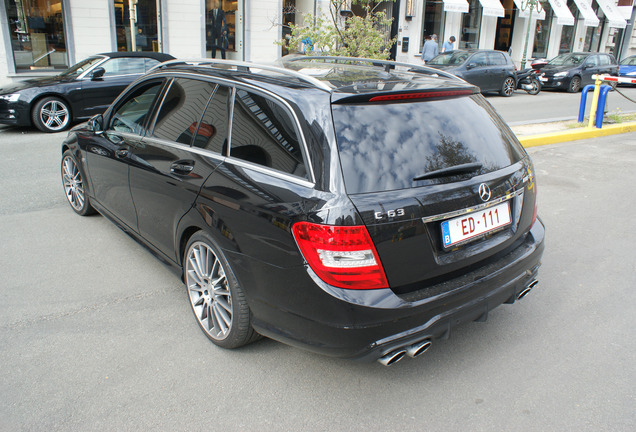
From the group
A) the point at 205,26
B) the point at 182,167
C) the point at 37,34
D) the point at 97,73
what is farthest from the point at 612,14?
the point at 182,167

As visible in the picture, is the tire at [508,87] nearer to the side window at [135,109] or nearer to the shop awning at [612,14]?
the side window at [135,109]

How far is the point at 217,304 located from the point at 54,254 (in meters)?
2.08

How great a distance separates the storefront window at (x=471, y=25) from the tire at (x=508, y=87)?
10.4 m

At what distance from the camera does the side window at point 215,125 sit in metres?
3.04

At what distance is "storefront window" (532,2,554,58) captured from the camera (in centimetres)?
3089

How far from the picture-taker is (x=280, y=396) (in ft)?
8.90

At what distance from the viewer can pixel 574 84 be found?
20.5 meters

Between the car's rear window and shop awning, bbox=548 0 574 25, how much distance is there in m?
31.3

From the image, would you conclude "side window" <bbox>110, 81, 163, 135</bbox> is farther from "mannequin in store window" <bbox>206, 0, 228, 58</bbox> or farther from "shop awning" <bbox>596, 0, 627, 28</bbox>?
"shop awning" <bbox>596, 0, 627, 28</bbox>

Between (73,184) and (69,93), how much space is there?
560cm

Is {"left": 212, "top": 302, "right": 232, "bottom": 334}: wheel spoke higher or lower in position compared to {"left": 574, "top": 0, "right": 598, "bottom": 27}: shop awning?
lower

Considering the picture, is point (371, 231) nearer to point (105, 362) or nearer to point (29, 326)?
point (105, 362)

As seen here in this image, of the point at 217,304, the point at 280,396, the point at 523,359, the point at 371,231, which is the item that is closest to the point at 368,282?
the point at 371,231

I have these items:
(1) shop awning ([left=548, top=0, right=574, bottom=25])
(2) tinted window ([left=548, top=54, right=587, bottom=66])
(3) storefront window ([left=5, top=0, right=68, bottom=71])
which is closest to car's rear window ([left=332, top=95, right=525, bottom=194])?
(3) storefront window ([left=5, top=0, right=68, bottom=71])
